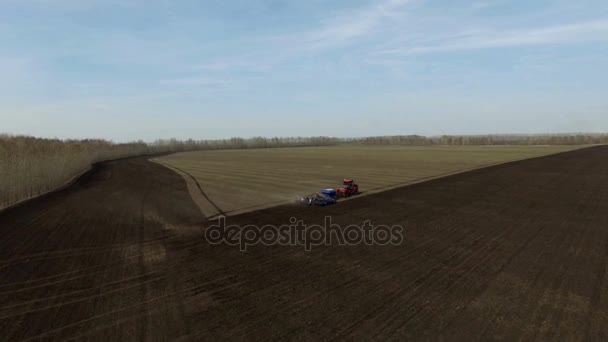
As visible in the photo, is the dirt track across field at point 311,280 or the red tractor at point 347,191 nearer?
the dirt track across field at point 311,280

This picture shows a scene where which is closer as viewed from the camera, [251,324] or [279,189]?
[251,324]

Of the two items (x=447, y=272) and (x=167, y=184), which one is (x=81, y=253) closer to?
(x=447, y=272)

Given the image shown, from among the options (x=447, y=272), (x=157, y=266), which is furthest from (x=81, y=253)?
(x=447, y=272)

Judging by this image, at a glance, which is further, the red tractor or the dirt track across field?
the red tractor

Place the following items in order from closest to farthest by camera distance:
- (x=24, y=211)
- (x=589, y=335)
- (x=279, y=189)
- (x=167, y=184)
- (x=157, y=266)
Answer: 1. (x=589, y=335)
2. (x=157, y=266)
3. (x=24, y=211)
4. (x=279, y=189)
5. (x=167, y=184)

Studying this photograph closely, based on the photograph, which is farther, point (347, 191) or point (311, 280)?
point (347, 191)

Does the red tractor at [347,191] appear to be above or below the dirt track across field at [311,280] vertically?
above

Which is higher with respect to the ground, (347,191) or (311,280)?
(347,191)

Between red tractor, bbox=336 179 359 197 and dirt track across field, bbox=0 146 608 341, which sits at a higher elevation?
red tractor, bbox=336 179 359 197
